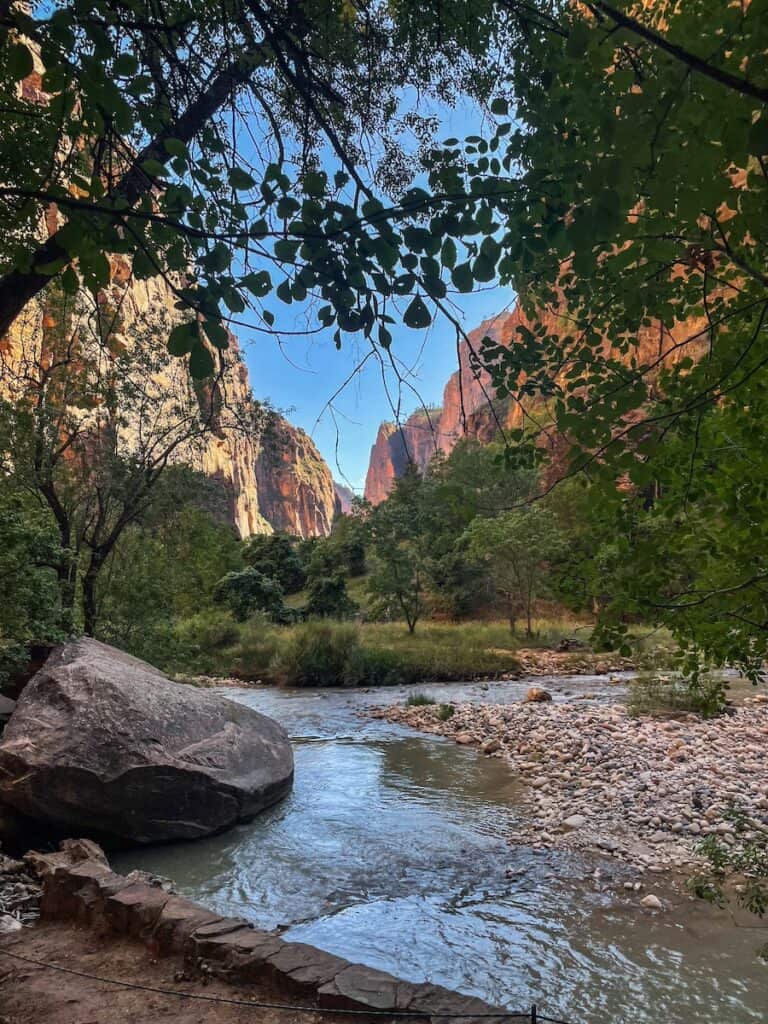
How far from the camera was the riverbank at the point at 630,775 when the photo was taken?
17.8 ft

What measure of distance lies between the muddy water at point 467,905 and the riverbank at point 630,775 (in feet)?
1.18

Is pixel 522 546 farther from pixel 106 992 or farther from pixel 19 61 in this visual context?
pixel 19 61

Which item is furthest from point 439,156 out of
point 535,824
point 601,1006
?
point 535,824

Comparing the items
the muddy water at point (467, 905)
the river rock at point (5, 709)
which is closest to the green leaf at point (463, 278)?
the muddy water at point (467, 905)

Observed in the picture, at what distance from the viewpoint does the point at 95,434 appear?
33.8 feet

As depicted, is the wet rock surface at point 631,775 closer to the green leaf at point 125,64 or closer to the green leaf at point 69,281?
the green leaf at point 69,281

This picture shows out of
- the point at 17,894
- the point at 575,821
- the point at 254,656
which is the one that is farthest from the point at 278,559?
the point at 17,894

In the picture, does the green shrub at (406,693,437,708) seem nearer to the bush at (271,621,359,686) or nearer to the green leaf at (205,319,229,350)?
the bush at (271,621,359,686)

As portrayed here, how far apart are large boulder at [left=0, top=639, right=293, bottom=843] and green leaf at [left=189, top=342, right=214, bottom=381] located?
516 cm

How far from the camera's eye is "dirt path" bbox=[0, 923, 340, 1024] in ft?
8.46

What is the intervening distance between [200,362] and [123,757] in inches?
A: 205

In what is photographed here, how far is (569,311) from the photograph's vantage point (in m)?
3.06

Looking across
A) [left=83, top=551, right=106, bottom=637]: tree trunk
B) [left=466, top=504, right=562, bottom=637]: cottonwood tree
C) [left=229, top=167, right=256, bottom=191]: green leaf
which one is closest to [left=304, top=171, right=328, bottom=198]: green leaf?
[left=229, top=167, right=256, bottom=191]: green leaf

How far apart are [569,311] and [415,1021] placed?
3.23 meters
